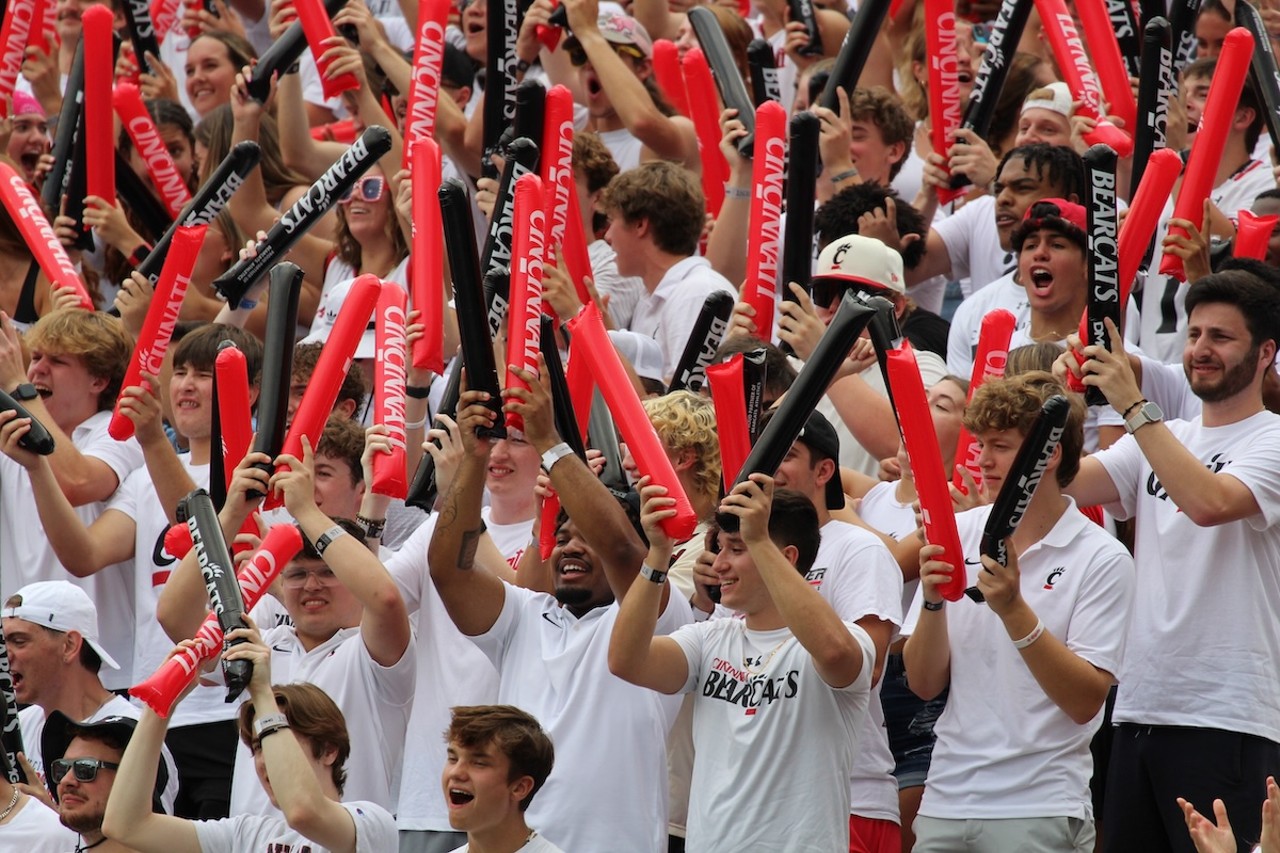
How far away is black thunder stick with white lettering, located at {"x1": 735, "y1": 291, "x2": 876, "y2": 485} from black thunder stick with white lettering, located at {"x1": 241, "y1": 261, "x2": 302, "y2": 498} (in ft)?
5.61

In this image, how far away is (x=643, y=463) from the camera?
5883 mm

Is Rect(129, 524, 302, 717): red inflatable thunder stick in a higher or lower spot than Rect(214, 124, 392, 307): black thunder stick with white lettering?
lower

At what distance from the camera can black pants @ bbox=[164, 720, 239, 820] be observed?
7371 mm

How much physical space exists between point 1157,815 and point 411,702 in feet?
7.95

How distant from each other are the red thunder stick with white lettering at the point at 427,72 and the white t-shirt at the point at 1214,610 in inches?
122

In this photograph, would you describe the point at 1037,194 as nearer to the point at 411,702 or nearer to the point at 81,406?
the point at 411,702

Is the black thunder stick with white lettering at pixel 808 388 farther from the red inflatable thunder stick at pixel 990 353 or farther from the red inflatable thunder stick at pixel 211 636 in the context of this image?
the red inflatable thunder stick at pixel 211 636

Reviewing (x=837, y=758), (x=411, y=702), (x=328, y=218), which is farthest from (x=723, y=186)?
(x=837, y=758)

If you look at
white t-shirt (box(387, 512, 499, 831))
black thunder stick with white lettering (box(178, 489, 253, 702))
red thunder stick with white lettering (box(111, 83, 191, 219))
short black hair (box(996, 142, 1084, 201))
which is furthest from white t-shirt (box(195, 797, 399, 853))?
short black hair (box(996, 142, 1084, 201))

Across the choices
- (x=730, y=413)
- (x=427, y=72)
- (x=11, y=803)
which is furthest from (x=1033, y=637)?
(x=427, y=72)

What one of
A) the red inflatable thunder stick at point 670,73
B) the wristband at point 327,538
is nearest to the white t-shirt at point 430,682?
the wristband at point 327,538

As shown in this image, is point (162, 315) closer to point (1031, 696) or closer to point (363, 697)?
point (363, 697)

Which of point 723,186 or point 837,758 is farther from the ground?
point 723,186

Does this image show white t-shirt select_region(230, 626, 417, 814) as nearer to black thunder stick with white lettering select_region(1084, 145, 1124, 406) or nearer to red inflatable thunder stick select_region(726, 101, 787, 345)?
red inflatable thunder stick select_region(726, 101, 787, 345)
